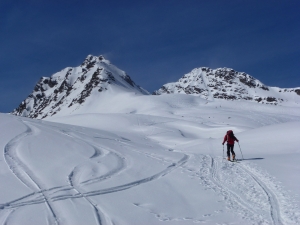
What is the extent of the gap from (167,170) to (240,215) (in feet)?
15.2

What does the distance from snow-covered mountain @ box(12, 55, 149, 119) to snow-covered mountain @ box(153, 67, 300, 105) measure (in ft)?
98.1

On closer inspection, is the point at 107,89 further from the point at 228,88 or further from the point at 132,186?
the point at 132,186

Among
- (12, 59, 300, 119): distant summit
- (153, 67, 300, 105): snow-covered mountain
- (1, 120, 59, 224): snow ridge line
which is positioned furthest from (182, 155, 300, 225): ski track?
(153, 67, 300, 105): snow-covered mountain

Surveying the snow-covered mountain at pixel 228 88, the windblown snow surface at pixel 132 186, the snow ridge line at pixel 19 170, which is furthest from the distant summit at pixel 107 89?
the windblown snow surface at pixel 132 186

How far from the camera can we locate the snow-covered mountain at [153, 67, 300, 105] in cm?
12970

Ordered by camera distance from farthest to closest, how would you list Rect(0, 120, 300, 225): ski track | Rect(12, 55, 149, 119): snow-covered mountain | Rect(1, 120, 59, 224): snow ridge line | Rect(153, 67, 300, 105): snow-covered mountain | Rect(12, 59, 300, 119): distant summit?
1. Rect(153, 67, 300, 105): snow-covered mountain
2. Rect(12, 55, 149, 119): snow-covered mountain
3. Rect(12, 59, 300, 119): distant summit
4. Rect(1, 120, 59, 224): snow ridge line
5. Rect(0, 120, 300, 225): ski track

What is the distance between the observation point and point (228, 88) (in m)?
141

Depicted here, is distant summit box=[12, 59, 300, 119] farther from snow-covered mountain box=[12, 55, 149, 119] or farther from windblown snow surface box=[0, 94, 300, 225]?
windblown snow surface box=[0, 94, 300, 225]

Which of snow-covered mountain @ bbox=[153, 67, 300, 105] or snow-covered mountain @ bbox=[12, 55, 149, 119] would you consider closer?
snow-covered mountain @ bbox=[12, 55, 149, 119]

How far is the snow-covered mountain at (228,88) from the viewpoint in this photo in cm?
12970

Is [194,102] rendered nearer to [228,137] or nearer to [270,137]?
[270,137]

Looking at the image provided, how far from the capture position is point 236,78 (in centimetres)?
15112

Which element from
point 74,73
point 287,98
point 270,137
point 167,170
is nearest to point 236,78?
point 287,98

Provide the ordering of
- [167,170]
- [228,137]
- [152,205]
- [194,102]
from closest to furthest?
[152,205], [167,170], [228,137], [194,102]
